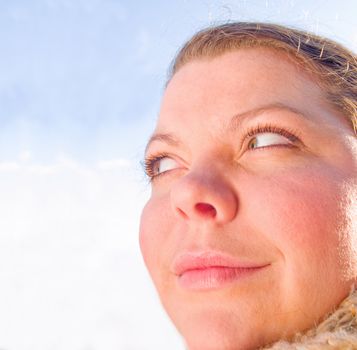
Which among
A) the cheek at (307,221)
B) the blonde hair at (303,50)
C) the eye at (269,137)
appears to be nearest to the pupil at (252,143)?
the eye at (269,137)

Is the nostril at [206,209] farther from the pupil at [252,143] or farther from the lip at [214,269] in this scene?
the pupil at [252,143]

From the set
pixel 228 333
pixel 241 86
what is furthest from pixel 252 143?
pixel 228 333

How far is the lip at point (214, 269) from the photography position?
3.56ft

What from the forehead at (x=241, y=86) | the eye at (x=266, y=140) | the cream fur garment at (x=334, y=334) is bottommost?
the cream fur garment at (x=334, y=334)

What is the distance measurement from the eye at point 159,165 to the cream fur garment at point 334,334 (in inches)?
21.1

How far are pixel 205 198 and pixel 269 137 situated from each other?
0.23 m

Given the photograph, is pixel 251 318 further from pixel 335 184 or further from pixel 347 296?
pixel 335 184

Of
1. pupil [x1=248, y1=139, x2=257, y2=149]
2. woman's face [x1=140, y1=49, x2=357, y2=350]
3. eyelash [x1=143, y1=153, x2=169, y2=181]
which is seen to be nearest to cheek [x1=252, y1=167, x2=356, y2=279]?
woman's face [x1=140, y1=49, x2=357, y2=350]

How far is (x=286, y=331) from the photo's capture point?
1077mm

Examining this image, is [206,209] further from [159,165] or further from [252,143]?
[159,165]

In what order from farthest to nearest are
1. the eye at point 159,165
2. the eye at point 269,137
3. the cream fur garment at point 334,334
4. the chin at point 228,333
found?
the eye at point 159,165 → the eye at point 269,137 → the chin at point 228,333 → the cream fur garment at point 334,334

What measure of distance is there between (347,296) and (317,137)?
34 centimetres

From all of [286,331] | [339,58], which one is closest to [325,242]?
[286,331]

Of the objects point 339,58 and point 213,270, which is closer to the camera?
point 213,270
